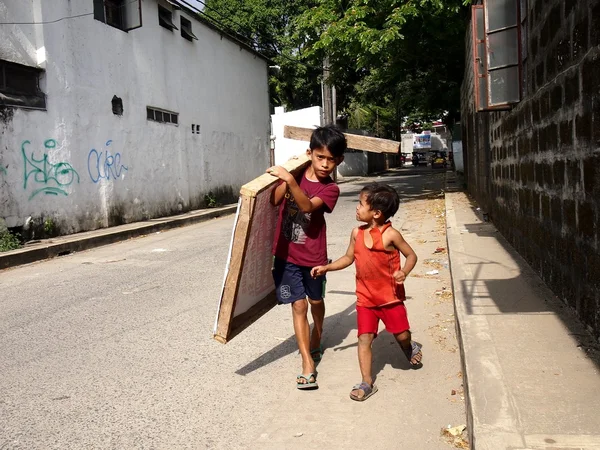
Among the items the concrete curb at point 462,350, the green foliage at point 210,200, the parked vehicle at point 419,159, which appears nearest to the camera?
the concrete curb at point 462,350

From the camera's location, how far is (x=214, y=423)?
3.39 metres

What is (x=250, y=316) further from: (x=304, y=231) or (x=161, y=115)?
(x=161, y=115)

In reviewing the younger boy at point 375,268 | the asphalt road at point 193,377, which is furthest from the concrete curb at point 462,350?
the younger boy at point 375,268

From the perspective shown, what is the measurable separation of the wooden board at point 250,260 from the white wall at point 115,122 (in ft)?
27.4

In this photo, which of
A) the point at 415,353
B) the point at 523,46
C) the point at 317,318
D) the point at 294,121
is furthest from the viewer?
the point at 294,121

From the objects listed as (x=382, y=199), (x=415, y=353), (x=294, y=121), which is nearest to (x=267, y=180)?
(x=382, y=199)

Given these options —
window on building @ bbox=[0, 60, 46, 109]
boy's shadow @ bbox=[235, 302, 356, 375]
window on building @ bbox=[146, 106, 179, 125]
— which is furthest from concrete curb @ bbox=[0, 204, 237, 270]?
boy's shadow @ bbox=[235, 302, 356, 375]

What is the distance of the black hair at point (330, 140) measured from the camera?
3.69m

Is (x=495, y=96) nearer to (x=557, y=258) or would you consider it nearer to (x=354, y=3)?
(x=557, y=258)

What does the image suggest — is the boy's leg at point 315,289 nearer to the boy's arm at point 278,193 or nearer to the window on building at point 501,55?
the boy's arm at point 278,193

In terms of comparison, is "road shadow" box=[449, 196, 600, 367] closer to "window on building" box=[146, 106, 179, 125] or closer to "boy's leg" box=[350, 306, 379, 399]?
"boy's leg" box=[350, 306, 379, 399]

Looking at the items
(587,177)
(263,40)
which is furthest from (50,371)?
(263,40)

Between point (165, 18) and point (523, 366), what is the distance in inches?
640

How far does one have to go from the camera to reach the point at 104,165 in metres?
14.0
